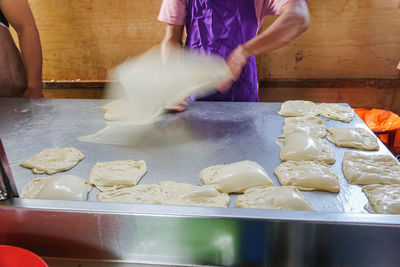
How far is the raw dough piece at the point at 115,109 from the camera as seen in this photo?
89.8 inches

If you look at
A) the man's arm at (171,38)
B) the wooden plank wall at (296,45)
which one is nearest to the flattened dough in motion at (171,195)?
the man's arm at (171,38)

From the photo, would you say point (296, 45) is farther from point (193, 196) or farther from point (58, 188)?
point (58, 188)

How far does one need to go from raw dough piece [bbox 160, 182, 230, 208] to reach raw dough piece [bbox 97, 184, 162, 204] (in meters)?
0.04

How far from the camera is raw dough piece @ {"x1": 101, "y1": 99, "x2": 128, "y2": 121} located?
89.8 inches

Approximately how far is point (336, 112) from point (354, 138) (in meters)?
0.49

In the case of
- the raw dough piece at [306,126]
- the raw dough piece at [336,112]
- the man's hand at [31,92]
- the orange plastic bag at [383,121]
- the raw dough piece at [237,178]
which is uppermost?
the man's hand at [31,92]

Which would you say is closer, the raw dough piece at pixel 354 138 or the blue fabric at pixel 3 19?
the raw dough piece at pixel 354 138

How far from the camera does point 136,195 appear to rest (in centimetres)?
147

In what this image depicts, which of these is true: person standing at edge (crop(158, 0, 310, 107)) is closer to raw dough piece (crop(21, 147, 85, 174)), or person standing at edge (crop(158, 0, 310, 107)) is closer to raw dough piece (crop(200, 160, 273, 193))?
raw dough piece (crop(200, 160, 273, 193))

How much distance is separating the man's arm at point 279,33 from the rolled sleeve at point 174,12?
0.79 meters

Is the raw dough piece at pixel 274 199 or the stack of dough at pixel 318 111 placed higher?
the stack of dough at pixel 318 111

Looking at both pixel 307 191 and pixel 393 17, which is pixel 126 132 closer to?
pixel 307 191

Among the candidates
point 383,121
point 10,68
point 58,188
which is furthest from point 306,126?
point 10,68

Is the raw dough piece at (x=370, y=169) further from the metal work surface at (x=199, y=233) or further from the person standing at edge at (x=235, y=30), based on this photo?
the person standing at edge at (x=235, y=30)
